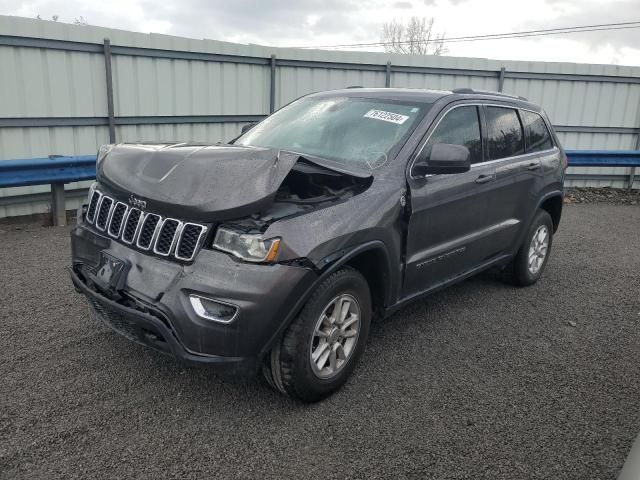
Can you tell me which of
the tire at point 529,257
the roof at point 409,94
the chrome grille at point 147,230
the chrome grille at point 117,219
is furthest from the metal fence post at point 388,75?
the chrome grille at point 147,230

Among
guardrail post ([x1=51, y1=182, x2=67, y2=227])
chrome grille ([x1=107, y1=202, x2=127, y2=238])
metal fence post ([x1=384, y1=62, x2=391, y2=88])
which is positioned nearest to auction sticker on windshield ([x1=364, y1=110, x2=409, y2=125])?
chrome grille ([x1=107, y1=202, x2=127, y2=238])

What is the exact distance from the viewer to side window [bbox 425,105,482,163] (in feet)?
13.3

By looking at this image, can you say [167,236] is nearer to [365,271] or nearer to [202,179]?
[202,179]

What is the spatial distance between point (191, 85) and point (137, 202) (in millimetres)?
6090

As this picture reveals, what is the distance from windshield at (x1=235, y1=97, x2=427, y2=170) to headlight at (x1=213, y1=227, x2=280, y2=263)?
1.05m

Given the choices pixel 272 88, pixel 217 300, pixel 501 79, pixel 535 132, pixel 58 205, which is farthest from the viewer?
pixel 501 79

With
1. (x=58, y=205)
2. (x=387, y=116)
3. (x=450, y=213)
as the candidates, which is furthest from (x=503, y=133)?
(x=58, y=205)

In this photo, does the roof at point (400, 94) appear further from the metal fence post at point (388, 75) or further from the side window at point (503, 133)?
the metal fence post at point (388, 75)

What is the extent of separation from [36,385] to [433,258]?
8.75 feet

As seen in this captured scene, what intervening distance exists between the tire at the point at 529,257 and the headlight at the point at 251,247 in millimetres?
3283

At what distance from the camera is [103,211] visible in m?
3.38

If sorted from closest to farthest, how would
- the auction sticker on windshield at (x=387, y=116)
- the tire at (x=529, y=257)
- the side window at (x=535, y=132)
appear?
the auction sticker on windshield at (x=387, y=116)
the side window at (x=535, y=132)
the tire at (x=529, y=257)

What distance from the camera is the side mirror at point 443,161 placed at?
3.64 meters

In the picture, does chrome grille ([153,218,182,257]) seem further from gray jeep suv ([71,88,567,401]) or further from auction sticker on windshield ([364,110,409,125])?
auction sticker on windshield ([364,110,409,125])
